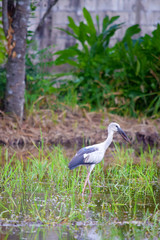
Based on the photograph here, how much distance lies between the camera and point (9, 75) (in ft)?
26.1

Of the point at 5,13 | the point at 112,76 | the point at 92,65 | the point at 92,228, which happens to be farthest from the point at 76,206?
the point at 112,76

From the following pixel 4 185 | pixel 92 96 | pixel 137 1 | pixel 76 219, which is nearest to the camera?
pixel 76 219

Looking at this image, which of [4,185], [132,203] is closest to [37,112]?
[4,185]

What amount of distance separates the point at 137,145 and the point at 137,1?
529cm

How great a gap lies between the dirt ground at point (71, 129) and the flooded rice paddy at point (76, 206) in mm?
2104

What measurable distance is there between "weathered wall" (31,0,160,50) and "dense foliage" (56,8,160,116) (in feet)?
6.98

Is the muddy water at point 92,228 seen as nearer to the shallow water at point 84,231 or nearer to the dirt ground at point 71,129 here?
the shallow water at point 84,231

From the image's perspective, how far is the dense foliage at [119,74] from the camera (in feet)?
30.6

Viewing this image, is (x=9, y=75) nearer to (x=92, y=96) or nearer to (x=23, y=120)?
(x=23, y=120)

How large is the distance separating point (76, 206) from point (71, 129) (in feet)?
13.4

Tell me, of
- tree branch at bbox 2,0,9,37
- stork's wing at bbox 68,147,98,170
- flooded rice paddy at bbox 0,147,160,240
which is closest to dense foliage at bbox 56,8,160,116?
tree branch at bbox 2,0,9,37

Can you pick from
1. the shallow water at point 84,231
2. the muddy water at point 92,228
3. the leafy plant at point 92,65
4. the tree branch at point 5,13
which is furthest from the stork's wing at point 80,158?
the leafy plant at point 92,65

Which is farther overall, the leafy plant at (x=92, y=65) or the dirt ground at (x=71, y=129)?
the leafy plant at (x=92, y=65)

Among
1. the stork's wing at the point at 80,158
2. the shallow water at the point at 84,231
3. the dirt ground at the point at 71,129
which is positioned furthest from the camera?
the dirt ground at the point at 71,129
